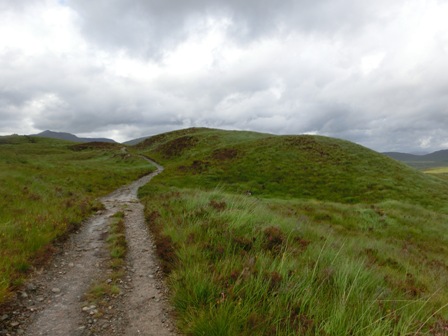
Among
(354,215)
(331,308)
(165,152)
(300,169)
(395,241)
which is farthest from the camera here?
(165,152)

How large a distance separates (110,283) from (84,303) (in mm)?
928

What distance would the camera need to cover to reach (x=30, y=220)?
31.6ft

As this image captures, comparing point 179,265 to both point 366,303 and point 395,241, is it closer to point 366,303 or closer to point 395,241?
point 366,303

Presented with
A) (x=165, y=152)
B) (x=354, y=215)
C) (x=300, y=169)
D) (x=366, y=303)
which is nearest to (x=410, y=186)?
(x=300, y=169)

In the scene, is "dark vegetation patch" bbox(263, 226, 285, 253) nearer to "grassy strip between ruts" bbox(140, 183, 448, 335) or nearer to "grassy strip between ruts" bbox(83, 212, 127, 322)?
"grassy strip between ruts" bbox(140, 183, 448, 335)

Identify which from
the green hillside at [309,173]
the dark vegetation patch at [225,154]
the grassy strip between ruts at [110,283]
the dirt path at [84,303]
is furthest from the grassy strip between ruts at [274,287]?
the dark vegetation patch at [225,154]

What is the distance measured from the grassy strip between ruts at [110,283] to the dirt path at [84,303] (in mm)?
98

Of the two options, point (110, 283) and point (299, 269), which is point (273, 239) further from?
point (110, 283)

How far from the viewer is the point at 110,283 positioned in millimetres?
6469

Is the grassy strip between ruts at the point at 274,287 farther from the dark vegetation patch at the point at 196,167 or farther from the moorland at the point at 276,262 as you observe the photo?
the dark vegetation patch at the point at 196,167

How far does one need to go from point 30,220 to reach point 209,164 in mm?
38652

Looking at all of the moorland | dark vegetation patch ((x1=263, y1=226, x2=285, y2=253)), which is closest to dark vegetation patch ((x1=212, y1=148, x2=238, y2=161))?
the moorland

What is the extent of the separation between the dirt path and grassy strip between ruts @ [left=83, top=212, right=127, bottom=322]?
98 millimetres

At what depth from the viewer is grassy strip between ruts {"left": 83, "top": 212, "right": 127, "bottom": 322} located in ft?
17.7
